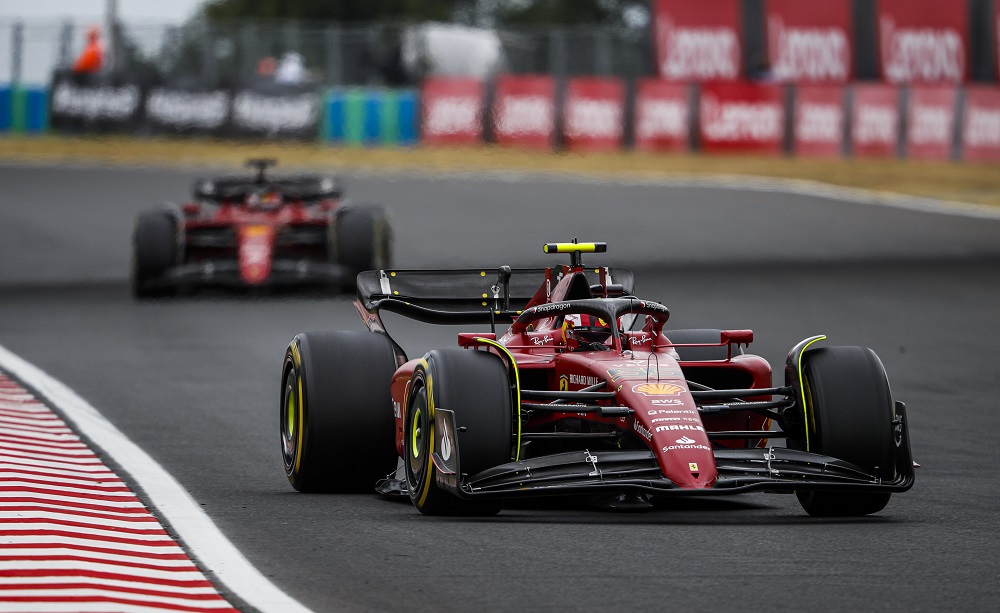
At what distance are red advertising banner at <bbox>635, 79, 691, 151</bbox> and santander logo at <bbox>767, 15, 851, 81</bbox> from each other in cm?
458

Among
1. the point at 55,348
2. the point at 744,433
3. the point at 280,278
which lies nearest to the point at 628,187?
the point at 280,278

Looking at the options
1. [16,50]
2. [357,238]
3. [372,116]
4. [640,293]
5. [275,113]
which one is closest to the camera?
[357,238]

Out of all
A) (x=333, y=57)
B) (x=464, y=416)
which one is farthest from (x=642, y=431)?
(x=333, y=57)

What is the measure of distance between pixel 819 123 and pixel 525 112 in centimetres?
553

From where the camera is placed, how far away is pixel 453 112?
36.0 m

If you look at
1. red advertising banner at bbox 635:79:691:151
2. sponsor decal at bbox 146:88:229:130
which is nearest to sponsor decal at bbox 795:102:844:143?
red advertising banner at bbox 635:79:691:151

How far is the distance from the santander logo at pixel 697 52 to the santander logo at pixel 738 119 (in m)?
3.21

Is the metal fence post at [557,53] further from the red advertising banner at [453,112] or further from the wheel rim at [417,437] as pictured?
the wheel rim at [417,437]

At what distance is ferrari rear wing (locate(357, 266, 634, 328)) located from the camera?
33.9 ft

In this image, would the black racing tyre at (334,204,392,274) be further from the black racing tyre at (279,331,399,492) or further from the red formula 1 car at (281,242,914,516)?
the black racing tyre at (279,331,399,492)

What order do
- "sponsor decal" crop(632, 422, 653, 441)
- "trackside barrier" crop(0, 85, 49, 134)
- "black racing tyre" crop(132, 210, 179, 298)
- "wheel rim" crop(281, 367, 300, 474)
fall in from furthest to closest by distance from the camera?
1. "trackside barrier" crop(0, 85, 49, 134)
2. "black racing tyre" crop(132, 210, 179, 298)
3. "wheel rim" crop(281, 367, 300, 474)
4. "sponsor decal" crop(632, 422, 653, 441)

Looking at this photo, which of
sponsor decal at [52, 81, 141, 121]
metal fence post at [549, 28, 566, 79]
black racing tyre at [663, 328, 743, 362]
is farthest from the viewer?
metal fence post at [549, 28, 566, 79]

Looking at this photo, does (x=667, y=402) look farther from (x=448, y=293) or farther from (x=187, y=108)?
(x=187, y=108)

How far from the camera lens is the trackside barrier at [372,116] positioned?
36.0m
